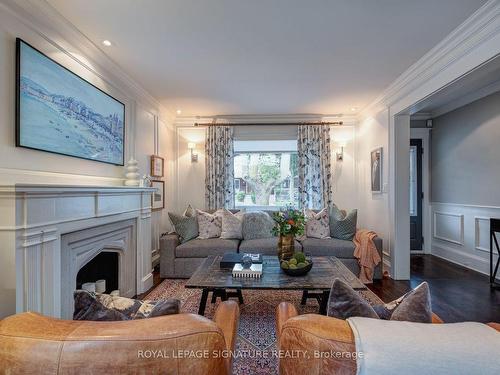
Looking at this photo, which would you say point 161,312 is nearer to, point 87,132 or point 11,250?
point 11,250

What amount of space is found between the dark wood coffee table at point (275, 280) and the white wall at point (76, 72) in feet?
4.48

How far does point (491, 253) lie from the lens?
3270 millimetres

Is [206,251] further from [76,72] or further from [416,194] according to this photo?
[416,194]

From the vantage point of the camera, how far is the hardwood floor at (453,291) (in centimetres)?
257

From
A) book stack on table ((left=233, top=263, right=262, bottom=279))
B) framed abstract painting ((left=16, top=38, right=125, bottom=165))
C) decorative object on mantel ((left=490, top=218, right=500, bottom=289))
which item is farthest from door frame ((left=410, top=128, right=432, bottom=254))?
framed abstract painting ((left=16, top=38, right=125, bottom=165))

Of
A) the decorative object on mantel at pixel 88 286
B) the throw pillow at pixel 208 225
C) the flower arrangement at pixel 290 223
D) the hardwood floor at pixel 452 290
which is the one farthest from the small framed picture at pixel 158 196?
the flower arrangement at pixel 290 223

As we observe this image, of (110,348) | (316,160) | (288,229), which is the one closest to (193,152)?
(316,160)

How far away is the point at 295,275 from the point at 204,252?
1681mm

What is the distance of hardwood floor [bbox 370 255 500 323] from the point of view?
8.43ft

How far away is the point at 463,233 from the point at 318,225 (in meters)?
2.30

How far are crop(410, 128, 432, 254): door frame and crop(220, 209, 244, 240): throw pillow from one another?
3.46m

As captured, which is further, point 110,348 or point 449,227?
point 449,227

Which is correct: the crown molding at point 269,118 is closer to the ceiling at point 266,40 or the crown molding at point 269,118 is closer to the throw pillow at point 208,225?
the ceiling at point 266,40

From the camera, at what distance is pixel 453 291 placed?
311cm
